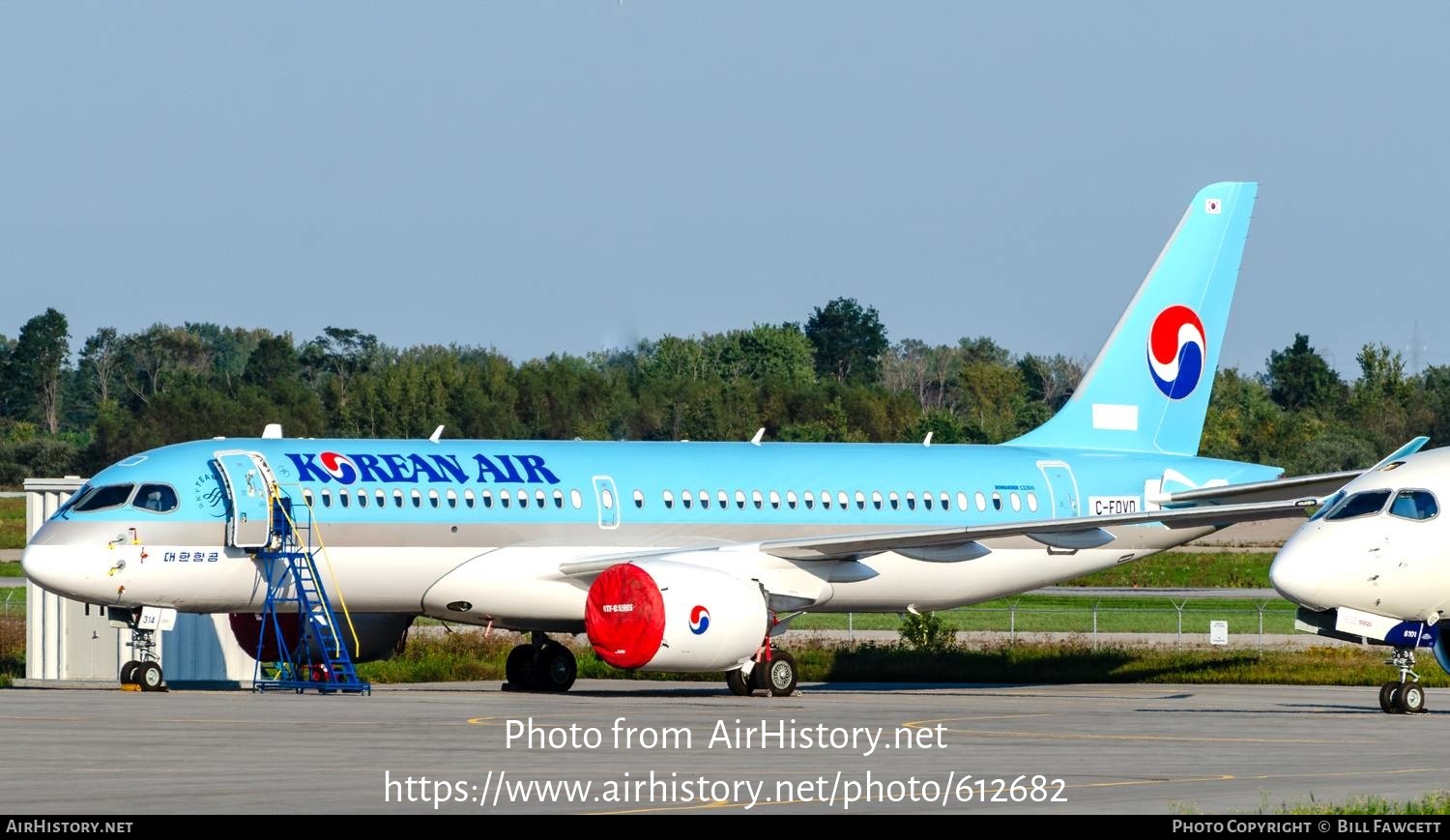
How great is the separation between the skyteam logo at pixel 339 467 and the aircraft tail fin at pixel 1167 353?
1415 centimetres

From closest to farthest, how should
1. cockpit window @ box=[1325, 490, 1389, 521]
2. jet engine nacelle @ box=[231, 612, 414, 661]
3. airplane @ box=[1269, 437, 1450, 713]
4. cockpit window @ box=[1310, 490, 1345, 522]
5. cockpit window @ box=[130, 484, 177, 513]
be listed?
airplane @ box=[1269, 437, 1450, 713] < cockpit window @ box=[1325, 490, 1389, 521] < cockpit window @ box=[1310, 490, 1345, 522] < cockpit window @ box=[130, 484, 177, 513] < jet engine nacelle @ box=[231, 612, 414, 661]

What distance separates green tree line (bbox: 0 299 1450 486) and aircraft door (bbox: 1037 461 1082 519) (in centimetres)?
4942

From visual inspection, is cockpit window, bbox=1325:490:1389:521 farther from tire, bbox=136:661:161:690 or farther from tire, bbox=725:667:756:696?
tire, bbox=136:661:161:690

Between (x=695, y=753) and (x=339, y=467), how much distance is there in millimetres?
13835

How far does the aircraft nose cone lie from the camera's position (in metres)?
29.4

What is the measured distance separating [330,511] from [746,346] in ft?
327

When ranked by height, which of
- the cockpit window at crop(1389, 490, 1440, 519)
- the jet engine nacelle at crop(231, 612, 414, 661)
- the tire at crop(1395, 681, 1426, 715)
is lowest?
the tire at crop(1395, 681, 1426, 715)

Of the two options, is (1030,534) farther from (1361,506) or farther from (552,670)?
(552,670)

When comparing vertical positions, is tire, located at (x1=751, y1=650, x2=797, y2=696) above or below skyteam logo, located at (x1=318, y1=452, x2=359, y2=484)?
below

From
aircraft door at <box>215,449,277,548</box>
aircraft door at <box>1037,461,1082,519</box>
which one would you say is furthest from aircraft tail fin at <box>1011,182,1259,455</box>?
aircraft door at <box>215,449,277,548</box>

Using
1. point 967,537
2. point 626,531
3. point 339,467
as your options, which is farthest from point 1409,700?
point 339,467

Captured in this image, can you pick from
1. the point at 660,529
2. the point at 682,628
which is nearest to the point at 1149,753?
the point at 682,628
